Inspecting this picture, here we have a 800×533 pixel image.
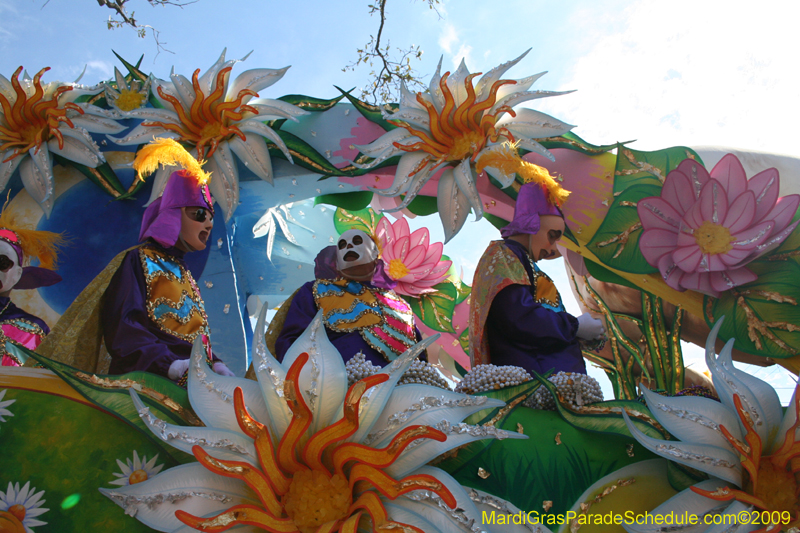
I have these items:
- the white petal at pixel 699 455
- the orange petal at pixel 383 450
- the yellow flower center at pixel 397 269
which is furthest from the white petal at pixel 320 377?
the yellow flower center at pixel 397 269

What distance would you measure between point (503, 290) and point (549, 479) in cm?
116

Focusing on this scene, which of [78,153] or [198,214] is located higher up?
[78,153]

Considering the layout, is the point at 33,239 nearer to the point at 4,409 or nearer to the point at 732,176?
the point at 4,409

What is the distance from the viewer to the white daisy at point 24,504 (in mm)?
1927

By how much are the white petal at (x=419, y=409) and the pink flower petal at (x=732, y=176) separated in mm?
2362

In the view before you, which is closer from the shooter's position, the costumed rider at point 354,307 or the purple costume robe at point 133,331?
the purple costume robe at point 133,331

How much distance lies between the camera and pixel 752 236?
3.56m

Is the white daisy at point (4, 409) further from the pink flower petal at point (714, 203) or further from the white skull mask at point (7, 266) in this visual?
the pink flower petal at point (714, 203)

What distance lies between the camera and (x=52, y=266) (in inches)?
151

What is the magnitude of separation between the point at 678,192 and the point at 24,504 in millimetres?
3609

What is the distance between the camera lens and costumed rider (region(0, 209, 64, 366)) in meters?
3.37

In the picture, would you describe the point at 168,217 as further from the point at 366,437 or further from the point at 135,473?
the point at 366,437

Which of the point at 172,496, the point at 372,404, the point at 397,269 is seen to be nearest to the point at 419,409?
the point at 372,404

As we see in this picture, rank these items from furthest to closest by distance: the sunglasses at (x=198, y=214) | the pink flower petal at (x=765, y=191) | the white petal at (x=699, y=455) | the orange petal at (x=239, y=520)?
the pink flower petal at (x=765, y=191) < the sunglasses at (x=198, y=214) < the white petal at (x=699, y=455) < the orange petal at (x=239, y=520)
